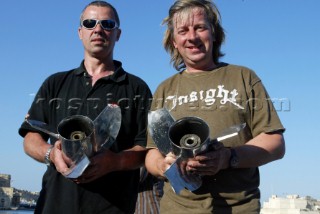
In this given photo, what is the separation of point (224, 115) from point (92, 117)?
67.8 inches

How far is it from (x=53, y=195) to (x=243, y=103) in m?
2.42

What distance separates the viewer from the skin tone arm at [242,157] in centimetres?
380

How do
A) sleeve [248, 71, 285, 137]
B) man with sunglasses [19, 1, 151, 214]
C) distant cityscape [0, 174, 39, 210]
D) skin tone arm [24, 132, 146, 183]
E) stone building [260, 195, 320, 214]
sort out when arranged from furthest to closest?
distant cityscape [0, 174, 39, 210] → stone building [260, 195, 320, 214] → man with sunglasses [19, 1, 151, 214] → skin tone arm [24, 132, 146, 183] → sleeve [248, 71, 285, 137]

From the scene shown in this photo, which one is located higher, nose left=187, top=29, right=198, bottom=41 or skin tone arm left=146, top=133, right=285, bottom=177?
nose left=187, top=29, right=198, bottom=41

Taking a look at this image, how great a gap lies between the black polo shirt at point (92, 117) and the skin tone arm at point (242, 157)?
2.97 ft

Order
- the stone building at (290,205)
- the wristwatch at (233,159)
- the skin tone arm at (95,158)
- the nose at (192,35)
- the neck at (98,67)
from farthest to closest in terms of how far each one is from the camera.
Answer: the stone building at (290,205) → the neck at (98,67) → the nose at (192,35) → the skin tone arm at (95,158) → the wristwatch at (233,159)

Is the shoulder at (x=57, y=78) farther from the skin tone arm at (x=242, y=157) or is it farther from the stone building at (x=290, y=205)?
the stone building at (x=290, y=205)

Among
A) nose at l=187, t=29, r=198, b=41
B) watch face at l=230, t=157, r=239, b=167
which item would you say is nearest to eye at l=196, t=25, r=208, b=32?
nose at l=187, t=29, r=198, b=41

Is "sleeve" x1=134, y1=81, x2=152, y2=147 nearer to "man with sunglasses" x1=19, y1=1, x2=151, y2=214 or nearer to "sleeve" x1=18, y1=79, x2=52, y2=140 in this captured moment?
"man with sunglasses" x1=19, y1=1, x2=151, y2=214

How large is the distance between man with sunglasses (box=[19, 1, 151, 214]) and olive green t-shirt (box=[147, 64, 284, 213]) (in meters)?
0.64

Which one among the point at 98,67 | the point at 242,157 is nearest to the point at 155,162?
the point at 242,157

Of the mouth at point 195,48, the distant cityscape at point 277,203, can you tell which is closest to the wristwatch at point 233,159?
the mouth at point 195,48

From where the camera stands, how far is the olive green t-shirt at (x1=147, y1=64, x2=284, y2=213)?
4.26 meters

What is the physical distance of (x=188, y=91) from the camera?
189 inches
